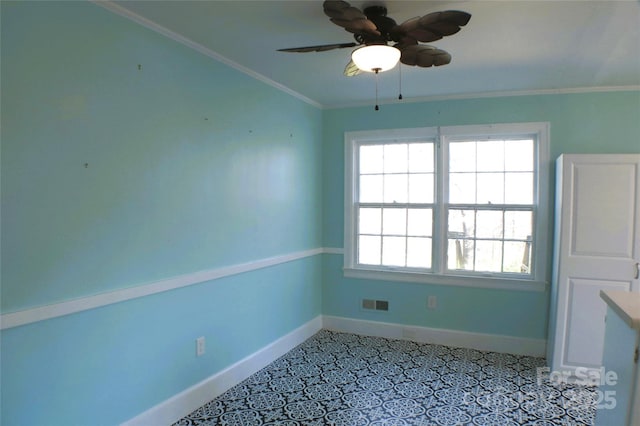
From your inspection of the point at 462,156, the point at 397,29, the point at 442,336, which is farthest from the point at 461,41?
the point at 442,336

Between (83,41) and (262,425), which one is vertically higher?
(83,41)

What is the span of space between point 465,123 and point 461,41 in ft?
4.73

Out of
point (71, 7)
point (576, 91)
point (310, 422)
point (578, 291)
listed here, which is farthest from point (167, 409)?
point (576, 91)

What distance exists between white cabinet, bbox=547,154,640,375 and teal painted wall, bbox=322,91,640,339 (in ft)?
1.42

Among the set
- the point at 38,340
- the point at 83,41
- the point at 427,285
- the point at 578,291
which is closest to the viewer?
the point at 38,340

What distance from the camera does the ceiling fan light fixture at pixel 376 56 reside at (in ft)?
6.23

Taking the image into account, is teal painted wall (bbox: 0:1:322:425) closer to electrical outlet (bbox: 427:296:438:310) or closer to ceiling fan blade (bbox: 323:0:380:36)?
ceiling fan blade (bbox: 323:0:380:36)

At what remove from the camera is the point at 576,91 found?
349 centimetres

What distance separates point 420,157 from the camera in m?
4.09

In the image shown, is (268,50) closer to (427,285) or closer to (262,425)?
(262,425)

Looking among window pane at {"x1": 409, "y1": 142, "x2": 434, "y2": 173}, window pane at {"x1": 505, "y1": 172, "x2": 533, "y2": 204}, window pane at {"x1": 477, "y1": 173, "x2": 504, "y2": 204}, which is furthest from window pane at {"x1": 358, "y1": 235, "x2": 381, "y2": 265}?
window pane at {"x1": 505, "y1": 172, "x2": 533, "y2": 204}

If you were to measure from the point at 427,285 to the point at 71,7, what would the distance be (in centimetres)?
355

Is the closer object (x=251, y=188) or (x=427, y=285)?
(x=251, y=188)

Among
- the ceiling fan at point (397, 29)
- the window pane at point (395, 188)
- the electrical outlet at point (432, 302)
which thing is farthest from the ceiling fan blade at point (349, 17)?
the electrical outlet at point (432, 302)
